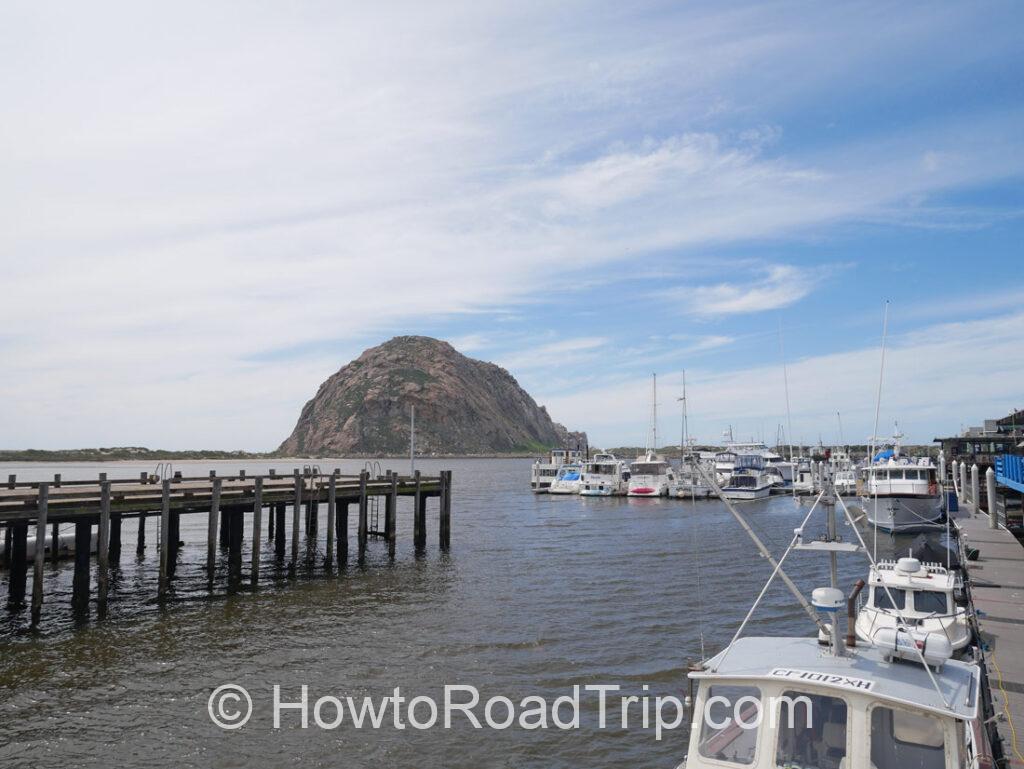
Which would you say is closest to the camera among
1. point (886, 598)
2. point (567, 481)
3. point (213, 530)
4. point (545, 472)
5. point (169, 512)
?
point (886, 598)

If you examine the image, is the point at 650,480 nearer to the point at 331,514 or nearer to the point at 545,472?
the point at 545,472

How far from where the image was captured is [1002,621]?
57.2 ft

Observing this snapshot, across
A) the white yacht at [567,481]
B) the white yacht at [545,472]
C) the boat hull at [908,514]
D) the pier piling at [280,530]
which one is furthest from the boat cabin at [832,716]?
the white yacht at [545,472]

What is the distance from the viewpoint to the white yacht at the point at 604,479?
2918 inches

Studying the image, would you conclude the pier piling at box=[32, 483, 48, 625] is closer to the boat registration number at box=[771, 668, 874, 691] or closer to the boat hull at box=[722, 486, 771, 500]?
the boat registration number at box=[771, 668, 874, 691]

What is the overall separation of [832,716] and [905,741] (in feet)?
2.45

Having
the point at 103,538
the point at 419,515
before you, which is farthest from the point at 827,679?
the point at 419,515

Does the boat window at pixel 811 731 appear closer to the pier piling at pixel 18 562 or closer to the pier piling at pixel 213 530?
the pier piling at pixel 213 530

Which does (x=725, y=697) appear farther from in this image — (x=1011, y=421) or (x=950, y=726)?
(x=1011, y=421)

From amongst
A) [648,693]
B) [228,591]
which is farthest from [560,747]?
[228,591]

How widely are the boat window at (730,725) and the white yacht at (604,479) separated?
65.8 m

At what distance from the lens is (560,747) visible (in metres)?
13.9

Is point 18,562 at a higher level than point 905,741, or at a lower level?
lower

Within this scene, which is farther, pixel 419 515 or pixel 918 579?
pixel 419 515
